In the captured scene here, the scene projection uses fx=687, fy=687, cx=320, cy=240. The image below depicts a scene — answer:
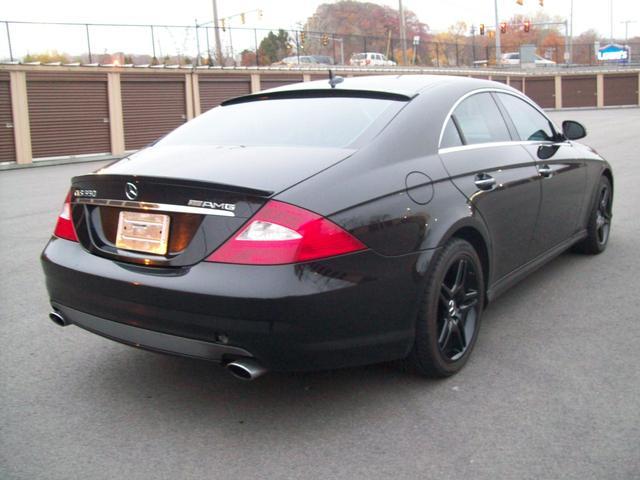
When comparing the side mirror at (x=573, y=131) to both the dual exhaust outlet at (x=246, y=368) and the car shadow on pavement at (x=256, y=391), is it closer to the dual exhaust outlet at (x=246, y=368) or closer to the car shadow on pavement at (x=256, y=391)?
the car shadow on pavement at (x=256, y=391)

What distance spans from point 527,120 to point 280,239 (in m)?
2.85

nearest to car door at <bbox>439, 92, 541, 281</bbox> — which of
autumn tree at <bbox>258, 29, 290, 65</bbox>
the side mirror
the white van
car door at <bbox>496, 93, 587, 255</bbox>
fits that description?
car door at <bbox>496, 93, 587, 255</bbox>

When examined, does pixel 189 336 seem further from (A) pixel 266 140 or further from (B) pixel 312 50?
(B) pixel 312 50

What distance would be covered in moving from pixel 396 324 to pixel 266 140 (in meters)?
1.21

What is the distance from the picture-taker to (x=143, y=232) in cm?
313

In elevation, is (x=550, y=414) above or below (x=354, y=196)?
below

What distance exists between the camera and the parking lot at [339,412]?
9.18ft

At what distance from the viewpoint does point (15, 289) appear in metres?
5.61

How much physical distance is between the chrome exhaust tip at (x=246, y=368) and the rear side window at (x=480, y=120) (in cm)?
191

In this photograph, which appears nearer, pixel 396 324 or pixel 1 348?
pixel 396 324

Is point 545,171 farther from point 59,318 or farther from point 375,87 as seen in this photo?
point 59,318

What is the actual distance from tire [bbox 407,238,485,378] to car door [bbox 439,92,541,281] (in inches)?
12.3

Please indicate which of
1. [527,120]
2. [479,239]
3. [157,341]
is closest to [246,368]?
[157,341]

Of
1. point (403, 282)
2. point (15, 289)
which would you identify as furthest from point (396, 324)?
point (15, 289)
